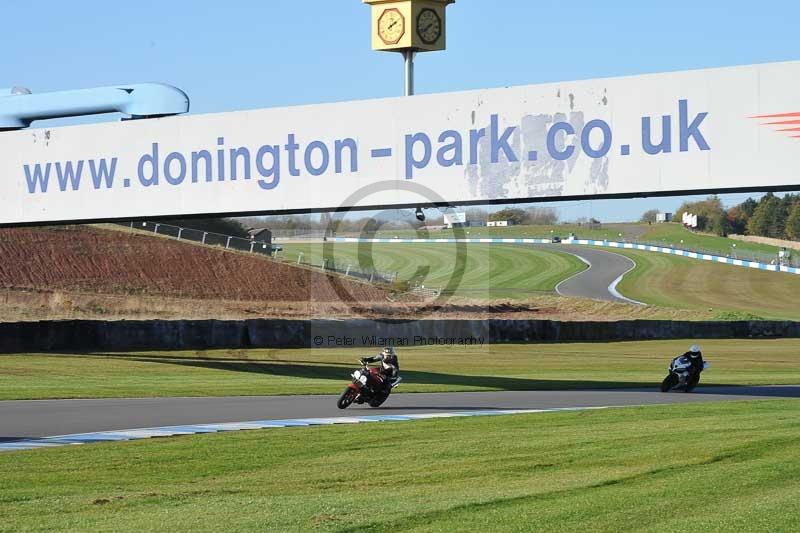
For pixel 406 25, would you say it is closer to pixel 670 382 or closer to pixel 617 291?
pixel 670 382

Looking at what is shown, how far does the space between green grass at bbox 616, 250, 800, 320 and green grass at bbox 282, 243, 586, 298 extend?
6.75m

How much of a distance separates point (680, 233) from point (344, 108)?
10231 cm

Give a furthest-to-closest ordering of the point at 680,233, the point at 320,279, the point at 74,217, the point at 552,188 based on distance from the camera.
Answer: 1. the point at 680,233
2. the point at 320,279
3. the point at 74,217
4. the point at 552,188

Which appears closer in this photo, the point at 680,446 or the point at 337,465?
the point at 337,465

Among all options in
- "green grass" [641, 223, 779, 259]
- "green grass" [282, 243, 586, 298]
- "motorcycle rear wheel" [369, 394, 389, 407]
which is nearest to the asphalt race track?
"green grass" [282, 243, 586, 298]

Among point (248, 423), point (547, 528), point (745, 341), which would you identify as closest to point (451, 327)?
point (745, 341)

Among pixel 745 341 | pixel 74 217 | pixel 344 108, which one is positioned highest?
pixel 344 108

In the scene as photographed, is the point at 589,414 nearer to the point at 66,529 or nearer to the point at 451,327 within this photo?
the point at 66,529

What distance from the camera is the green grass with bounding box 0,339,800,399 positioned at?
1052 inches

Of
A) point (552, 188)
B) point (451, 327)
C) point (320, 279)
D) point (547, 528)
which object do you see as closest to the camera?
point (547, 528)

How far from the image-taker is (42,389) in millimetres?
25172

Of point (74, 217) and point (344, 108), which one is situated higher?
point (344, 108)

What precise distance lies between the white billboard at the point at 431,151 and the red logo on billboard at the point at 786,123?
2 cm

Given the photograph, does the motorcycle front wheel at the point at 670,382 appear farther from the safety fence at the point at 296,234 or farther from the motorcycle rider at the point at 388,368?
the safety fence at the point at 296,234
